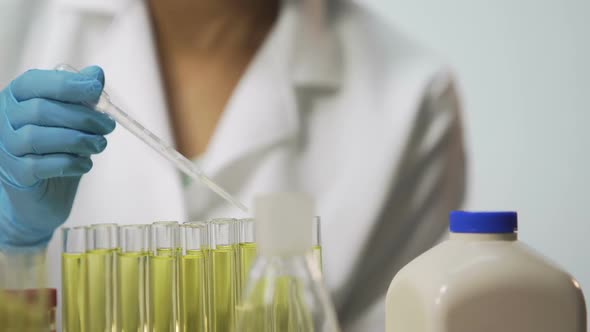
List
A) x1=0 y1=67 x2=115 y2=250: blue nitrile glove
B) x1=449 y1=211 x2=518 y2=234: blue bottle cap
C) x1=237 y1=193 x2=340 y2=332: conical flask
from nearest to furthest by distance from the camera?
x1=237 y1=193 x2=340 y2=332: conical flask, x1=449 y1=211 x2=518 y2=234: blue bottle cap, x1=0 y1=67 x2=115 y2=250: blue nitrile glove

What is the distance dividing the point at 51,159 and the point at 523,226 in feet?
3.18

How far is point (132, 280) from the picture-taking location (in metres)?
0.74

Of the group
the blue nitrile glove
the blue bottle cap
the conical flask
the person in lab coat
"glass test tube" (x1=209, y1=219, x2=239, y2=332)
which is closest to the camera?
the conical flask

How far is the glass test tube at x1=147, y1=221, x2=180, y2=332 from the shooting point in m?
0.74

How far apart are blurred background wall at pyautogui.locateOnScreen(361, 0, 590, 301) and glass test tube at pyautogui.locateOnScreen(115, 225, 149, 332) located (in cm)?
91

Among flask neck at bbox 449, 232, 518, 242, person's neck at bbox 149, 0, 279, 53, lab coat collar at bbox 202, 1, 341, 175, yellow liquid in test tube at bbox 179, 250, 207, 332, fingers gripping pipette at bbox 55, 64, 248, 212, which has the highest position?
person's neck at bbox 149, 0, 279, 53

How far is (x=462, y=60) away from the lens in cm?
151

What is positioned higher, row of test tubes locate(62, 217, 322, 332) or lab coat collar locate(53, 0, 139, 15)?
lab coat collar locate(53, 0, 139, 15)

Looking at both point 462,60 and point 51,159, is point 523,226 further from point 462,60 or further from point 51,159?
point 51,159

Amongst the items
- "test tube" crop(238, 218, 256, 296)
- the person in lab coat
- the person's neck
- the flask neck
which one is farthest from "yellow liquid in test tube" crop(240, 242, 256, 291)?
the person's neck

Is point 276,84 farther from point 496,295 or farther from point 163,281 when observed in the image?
point 496,295

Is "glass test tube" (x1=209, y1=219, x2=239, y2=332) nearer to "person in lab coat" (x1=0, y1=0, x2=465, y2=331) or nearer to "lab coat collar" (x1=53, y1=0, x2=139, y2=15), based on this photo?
"person in lab coat" (x1=0, y1=0, x2=465, y2=331)

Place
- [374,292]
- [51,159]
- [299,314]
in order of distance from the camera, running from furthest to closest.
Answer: [374,292], [51,159], [299,314]

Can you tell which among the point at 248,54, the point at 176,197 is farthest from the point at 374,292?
the point at 248,54
